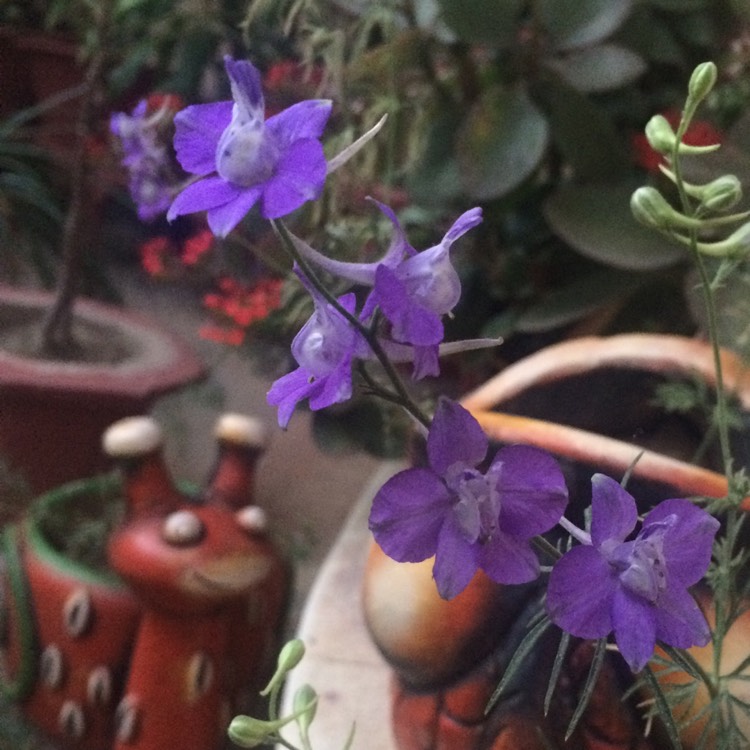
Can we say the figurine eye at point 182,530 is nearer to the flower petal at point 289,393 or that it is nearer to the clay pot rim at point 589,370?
the clay pot rim at point 589,370

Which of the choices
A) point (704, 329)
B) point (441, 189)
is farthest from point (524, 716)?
point (441, 189)

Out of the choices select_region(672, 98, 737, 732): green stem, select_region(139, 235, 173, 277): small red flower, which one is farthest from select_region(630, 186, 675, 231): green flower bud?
select_region(139, 235, 173, 277): small red flower

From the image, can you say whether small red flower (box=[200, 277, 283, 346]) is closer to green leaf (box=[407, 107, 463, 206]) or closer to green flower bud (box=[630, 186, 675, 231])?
green leaf (box=[407, 107, 463, 206])

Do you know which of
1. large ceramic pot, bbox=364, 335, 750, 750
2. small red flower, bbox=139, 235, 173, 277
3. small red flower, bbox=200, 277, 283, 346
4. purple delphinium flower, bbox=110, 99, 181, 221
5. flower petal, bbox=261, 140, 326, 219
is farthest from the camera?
small red flower, bbox=139, 235, 173, 277

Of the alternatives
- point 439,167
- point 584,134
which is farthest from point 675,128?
→ point 439,167

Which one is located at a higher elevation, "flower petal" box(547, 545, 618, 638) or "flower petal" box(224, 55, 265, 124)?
"flower petal" box(224, 55, 265, 124)

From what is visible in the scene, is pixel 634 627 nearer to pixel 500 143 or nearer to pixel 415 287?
pixel 415 287
